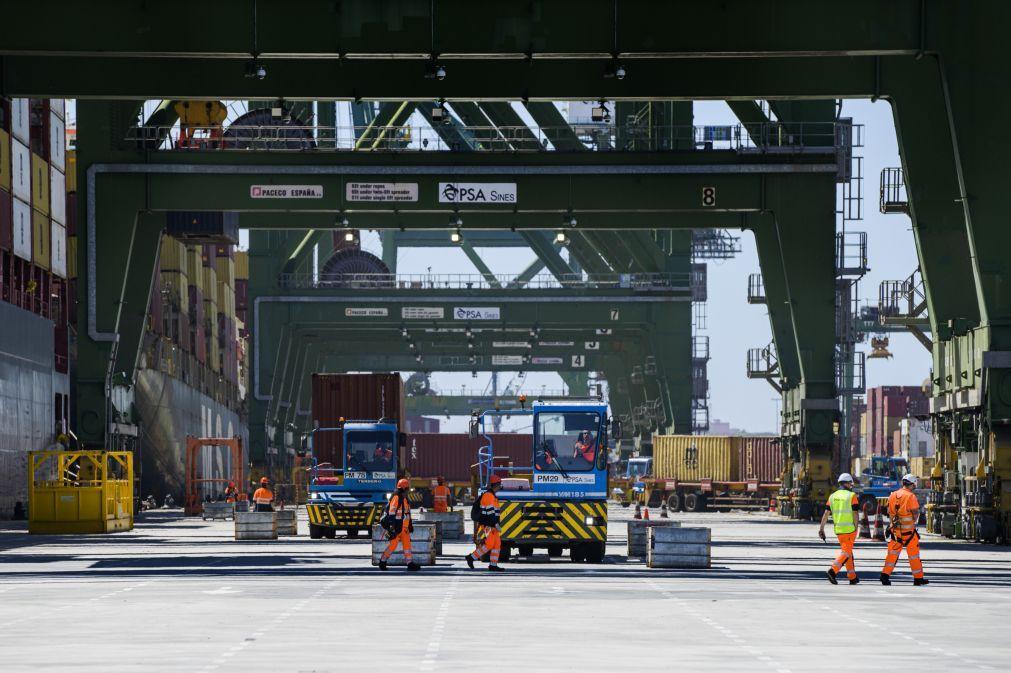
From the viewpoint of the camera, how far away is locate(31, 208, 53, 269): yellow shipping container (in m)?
60.7

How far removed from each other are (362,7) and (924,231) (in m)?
13.2

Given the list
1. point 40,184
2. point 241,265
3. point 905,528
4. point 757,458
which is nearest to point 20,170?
point 40,184

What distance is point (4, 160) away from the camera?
181ft

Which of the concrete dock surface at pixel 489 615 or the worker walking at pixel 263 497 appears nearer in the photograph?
the concrete dock surface at pixel 489 615

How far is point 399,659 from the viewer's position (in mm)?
13977

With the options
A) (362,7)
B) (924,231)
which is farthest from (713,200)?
(362,7)

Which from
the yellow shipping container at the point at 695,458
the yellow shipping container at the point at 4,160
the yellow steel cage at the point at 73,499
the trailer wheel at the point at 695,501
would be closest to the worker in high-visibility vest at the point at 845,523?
the yellow steel cage at the point at 73,499

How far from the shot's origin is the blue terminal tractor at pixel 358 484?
3841 centimetres

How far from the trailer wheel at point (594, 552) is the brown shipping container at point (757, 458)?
4234cm

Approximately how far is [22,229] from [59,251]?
25.0ft

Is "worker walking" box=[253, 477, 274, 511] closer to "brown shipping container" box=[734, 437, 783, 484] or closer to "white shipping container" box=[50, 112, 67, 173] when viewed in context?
"white shipping container" box=[50, 112, 67, 173]

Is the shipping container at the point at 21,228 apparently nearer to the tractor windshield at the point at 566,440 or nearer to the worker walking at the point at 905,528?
the tractor windshield at the point at 566,440

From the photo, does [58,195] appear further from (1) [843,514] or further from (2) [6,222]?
(1) [843,514]

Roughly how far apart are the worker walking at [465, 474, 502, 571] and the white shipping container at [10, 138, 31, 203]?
3444 centimetres
